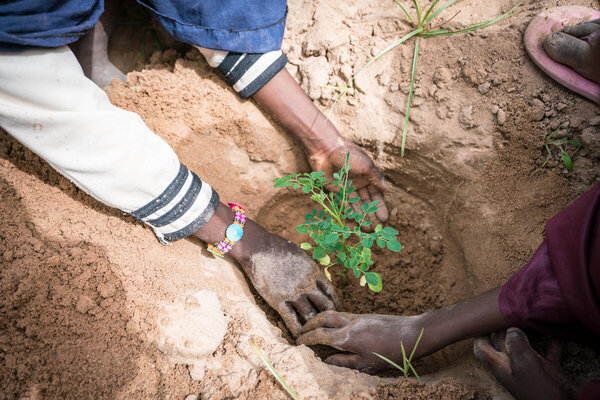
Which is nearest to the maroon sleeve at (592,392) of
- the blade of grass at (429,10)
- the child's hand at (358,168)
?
the child's hand at (358,168)

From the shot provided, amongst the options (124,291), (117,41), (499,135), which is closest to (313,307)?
(124,291)

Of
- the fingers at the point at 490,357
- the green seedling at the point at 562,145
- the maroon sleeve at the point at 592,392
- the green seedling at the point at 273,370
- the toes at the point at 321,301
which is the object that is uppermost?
the green seedling at the point at 562,145

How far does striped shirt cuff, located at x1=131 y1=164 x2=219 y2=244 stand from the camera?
157cm

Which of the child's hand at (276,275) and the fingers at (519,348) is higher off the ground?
the fingers at (519,348)

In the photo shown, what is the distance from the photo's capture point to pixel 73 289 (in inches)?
55.8

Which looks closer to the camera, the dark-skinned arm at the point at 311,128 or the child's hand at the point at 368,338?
the child's hand at the point at 368,338

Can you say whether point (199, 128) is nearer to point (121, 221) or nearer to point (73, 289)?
point (121, 221)

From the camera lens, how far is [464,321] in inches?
60.5

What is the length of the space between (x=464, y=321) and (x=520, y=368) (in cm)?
24

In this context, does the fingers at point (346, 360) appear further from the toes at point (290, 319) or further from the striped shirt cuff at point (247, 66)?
the striped shirt cuff at point (247, 66)

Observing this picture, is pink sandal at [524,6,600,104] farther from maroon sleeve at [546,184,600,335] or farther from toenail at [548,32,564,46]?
maroon sleeve at [546,184,600,335]

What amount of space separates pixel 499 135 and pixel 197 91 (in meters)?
1.48

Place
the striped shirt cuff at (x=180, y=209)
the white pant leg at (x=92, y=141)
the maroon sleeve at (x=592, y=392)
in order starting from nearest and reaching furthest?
the maroon sleeve at (x=592, y=392) → the white pant leg at (x=92, y=141) → the striped shirt cuff at (x=180, y=209)

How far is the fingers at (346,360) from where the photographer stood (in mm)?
1633
